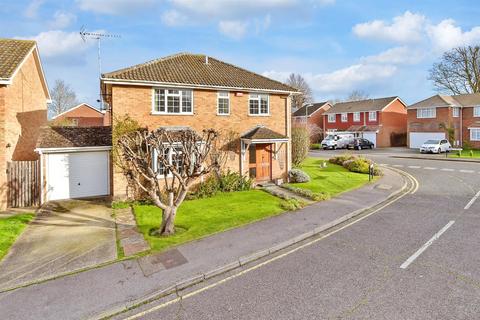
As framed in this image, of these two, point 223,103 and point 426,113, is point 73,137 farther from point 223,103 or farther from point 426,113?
point 426,113

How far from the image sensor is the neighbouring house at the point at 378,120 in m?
46.7

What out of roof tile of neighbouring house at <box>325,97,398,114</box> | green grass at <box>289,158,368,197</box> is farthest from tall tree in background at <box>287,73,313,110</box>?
green grass at <box>289,158,368,197</box>

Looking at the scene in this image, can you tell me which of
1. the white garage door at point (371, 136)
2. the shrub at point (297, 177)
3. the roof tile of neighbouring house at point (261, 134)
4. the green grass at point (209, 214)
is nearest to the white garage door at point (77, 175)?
the green grass at point (209, 214)

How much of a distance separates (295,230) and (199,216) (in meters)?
3.69

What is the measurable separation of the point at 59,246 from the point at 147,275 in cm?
361

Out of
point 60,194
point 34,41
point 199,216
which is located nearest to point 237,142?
point 199,216

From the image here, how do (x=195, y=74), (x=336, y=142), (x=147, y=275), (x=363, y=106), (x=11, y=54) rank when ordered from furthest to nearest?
1. (x=363, y=106)
2. (x=336, y=142)
3. (x=195, y=74)
4. (x=11, y=54)
5. (x=147, y=275)

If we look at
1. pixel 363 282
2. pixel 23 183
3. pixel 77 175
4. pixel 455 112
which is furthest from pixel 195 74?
pixel 455 112

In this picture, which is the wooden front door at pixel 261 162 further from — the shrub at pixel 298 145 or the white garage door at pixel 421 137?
the white garage door at pixel 421 137

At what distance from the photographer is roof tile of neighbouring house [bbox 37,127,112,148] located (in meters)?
14.4

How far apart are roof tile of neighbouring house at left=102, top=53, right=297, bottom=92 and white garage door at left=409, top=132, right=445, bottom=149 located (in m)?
32.3

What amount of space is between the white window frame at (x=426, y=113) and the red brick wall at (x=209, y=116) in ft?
108

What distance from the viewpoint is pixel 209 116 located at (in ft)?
52.3

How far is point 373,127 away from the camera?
47.0 meters
